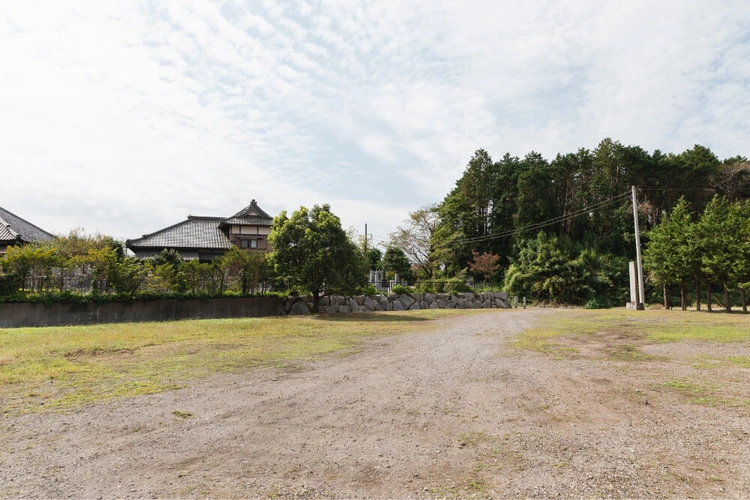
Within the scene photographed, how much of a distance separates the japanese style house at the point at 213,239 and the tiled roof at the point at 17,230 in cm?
580

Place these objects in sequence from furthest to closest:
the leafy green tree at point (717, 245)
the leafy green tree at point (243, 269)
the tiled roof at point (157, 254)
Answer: the tiled roof at point (157, 254) → the leafy green tree at point (243, 269) → the leafy green tree at point (717, 245)

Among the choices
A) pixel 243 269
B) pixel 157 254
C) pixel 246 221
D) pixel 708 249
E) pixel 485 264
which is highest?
pixel 246 221

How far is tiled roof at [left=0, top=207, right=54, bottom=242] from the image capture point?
25856mm

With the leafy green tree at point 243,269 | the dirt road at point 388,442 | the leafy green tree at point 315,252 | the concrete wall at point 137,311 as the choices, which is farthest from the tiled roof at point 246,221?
the dirt road at point 388,442

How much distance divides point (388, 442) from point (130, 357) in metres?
6.17

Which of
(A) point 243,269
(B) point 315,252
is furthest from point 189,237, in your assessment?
(B) point 315,252

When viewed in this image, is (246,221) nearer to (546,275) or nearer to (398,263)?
(398,263)

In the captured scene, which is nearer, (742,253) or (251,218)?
(742,253)

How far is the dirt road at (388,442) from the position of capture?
288cm

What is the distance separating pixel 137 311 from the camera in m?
16.9

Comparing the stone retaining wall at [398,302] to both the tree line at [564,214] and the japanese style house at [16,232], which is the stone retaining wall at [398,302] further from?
the japanese style house at [16,232]

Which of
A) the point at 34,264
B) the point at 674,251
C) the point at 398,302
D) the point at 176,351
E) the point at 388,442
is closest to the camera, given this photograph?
the point at 388,442

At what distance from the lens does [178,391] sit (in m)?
5.34

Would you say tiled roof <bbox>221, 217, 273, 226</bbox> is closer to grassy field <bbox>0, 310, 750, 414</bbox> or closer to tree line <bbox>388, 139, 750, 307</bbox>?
tree line <bbox>388, 139, 750, 307</bbox>
